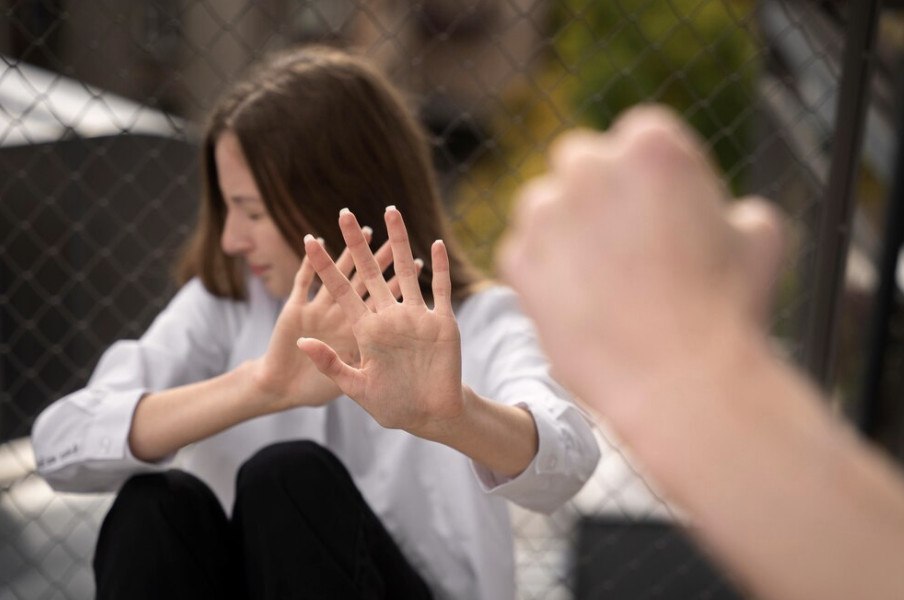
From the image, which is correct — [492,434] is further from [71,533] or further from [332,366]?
[71,533]

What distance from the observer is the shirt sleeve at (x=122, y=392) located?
1090mm

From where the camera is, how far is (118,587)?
3.31ft

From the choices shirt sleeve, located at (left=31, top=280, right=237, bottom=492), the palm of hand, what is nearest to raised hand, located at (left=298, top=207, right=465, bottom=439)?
the palm of hand

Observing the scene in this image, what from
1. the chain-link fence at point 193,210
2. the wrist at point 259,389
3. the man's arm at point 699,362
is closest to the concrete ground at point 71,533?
the chain-link fence at point 193,210

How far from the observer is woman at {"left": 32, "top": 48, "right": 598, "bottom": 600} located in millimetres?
993

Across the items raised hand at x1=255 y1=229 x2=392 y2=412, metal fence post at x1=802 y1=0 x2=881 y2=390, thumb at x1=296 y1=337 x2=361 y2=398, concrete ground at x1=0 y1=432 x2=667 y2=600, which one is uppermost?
thumb at x1=296 y1=337 x2=361 y2=398

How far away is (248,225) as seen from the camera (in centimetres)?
117

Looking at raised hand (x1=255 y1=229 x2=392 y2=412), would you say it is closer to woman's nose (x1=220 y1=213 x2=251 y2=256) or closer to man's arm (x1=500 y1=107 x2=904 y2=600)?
woman's nose (x1=220 y1=213 x2=251 y2=256)

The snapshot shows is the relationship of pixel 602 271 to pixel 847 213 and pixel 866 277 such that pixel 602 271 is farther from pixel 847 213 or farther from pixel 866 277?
pixel 866 277

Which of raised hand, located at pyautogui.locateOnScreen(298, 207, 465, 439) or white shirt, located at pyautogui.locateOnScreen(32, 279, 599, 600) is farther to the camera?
white shirt, located at pyautogui.locateOnScreen(32, 279, 599, 600)

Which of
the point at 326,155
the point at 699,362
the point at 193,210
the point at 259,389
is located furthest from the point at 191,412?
the point at 193,210

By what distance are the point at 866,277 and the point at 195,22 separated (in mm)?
6922

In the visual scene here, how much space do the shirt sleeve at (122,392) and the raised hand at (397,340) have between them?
14.5 inches

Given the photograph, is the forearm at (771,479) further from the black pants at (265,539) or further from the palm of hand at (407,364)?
the black pants at (265,539)
